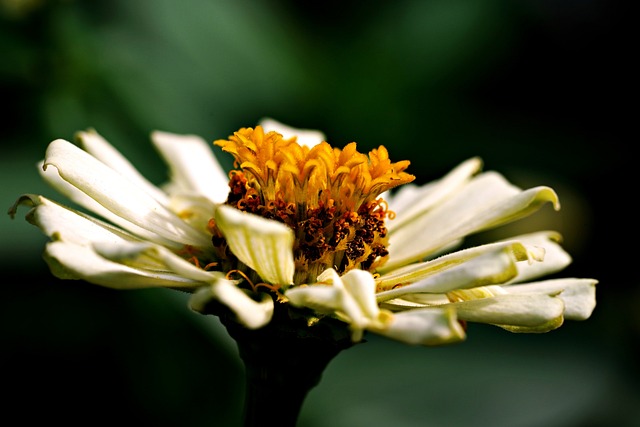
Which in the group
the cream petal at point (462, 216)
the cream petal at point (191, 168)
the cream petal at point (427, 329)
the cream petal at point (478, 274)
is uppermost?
the cream petal at point (191, 168)

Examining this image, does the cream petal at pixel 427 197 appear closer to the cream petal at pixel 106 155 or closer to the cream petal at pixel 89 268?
the cream petal at pixel 106 155

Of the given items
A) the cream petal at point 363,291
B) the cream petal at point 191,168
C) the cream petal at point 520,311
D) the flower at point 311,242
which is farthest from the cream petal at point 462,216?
the cream petal at point 191,168

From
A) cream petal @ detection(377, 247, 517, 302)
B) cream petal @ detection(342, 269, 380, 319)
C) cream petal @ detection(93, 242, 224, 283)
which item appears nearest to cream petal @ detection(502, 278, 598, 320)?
cream petal @ detection(377, 247, 517, 302)

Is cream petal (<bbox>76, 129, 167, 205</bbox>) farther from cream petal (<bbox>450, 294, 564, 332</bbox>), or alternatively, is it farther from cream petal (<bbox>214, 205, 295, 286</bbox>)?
cream petal (<bbox>450, 294, 564, 332</bbox>)

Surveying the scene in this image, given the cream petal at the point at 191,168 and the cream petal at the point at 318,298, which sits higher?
the cream petal at the point at 191,168

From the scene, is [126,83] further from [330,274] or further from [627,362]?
[627,362]

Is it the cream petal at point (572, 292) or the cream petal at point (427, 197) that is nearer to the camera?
the cream petal at point (572, 292)

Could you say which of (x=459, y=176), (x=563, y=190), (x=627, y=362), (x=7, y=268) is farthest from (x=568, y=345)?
(x=7, y=268)

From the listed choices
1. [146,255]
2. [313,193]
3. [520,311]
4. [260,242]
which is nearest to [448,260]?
[520,311]
